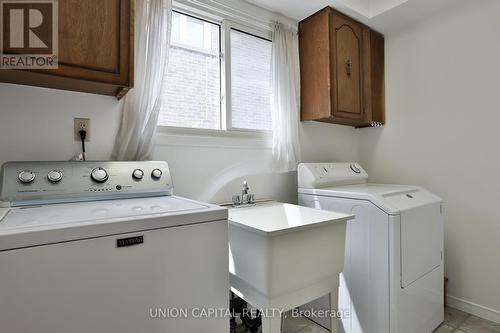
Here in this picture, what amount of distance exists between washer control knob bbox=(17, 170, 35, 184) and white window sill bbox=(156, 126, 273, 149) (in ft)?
2.08

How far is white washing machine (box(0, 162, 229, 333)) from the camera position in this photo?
641mm

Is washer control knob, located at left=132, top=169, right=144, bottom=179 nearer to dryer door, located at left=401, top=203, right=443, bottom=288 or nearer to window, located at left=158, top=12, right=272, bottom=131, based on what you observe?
window, located at left=158, top=12, right=272, bottom=131

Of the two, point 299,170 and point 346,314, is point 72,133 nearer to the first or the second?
point 299,170

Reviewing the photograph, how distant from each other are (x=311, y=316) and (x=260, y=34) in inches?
88.2

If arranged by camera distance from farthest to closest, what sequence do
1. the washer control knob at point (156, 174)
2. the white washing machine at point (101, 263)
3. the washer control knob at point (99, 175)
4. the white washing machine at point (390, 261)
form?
the white washing machine at point (390, 261) < the washer control knob at point (156, 174) < the washer control knob at point (99, 175) < the white washing machine at point (101, 263)

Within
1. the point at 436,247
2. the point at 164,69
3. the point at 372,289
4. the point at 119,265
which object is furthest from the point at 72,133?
the point at 436,247

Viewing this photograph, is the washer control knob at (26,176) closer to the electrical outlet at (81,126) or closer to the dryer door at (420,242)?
the electrical outlet at (81,126)

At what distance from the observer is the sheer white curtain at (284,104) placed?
2.08 m

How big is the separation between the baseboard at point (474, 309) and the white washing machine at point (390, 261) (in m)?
0.32

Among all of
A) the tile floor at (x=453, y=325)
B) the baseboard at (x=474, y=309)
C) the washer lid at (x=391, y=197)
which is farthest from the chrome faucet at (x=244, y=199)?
the baseboard at (x=474, y=309)

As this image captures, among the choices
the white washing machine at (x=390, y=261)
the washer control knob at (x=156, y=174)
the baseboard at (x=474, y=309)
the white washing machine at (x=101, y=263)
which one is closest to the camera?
the white washing machine at (x=101, y=263)

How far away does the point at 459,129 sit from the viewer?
6.79 ft

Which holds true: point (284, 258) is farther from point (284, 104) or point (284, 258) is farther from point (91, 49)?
point (284, 104)

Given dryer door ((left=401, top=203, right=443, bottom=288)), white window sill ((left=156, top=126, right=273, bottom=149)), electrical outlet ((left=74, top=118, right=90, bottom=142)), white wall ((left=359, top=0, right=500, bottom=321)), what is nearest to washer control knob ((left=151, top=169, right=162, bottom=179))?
white window sill ((left=156, top=126, right=273, bottom=149))
